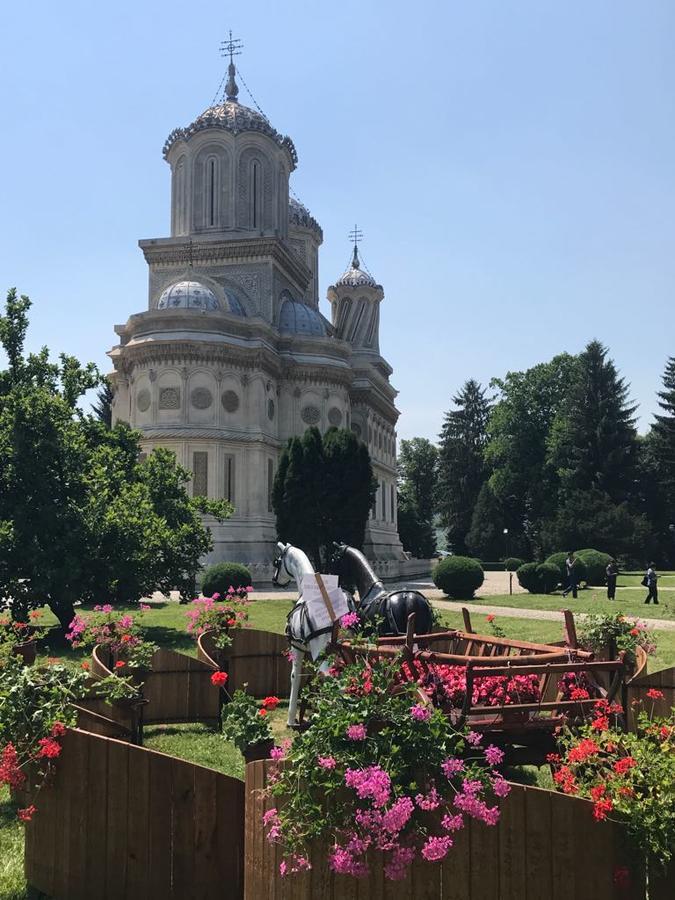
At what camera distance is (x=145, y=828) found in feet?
19.0

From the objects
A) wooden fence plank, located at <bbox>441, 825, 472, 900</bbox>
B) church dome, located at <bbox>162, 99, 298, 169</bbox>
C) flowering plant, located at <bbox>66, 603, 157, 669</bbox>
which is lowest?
wooden fence plank, located at <bbox>441, 825, 472, 900</bbox>

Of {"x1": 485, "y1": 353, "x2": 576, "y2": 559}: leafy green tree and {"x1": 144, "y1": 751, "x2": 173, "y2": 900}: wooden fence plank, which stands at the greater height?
{"x1": 485, "y1": 353, "x2": 576, "y2": 559}: leafy green tree

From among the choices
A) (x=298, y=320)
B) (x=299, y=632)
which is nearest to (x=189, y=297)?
(x=298, y=320)

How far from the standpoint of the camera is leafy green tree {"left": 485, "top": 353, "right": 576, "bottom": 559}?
6900cm

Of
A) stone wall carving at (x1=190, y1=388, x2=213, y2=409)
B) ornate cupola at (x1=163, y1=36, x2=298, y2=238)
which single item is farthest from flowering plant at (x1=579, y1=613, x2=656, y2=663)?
ornate cupola at (x1=163, y1=36, x2=298, y2=238)

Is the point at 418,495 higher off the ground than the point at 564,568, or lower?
higher

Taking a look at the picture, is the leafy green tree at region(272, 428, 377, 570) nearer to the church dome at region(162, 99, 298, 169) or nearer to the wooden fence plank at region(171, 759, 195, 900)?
the church dome at region(162, 99, 298, 169)

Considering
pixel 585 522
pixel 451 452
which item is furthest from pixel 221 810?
pixel 451 452

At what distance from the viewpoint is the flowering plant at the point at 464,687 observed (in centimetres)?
695

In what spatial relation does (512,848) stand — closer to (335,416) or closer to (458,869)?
(458,869)

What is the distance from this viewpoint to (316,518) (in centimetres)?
4006

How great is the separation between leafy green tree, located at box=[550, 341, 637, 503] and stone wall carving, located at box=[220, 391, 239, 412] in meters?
26.6

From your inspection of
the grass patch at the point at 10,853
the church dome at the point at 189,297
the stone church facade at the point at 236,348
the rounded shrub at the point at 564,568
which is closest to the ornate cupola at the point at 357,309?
the stone church facade at the point at 236,348

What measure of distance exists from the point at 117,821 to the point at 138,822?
0.19 m
